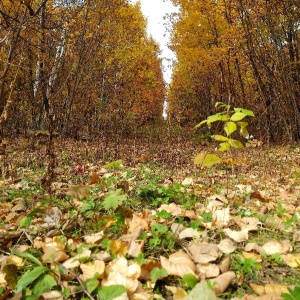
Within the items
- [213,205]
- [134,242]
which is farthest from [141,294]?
[213,205]

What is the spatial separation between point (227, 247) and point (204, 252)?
0.54ft

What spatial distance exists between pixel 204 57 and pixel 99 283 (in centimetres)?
1112

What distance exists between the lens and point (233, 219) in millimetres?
2074

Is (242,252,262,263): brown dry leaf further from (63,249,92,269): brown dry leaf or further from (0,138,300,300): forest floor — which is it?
(63,249,92,269): brown dry leaf

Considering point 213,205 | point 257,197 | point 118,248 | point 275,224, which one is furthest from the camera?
point 257,197

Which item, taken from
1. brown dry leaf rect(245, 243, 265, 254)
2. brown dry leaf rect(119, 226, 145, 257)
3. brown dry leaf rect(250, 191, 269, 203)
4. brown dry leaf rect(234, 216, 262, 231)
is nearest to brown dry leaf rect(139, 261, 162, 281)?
brown dry leaf rect(119, 226, 145, 257)

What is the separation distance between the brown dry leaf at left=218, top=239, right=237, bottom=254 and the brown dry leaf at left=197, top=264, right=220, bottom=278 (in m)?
0.21

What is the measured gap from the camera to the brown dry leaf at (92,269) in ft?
4.58

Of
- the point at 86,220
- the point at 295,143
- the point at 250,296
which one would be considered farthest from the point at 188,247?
the point at 295,143

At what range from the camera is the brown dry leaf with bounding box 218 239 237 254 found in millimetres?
1607

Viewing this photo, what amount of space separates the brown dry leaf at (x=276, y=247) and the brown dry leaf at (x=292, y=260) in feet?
0.17

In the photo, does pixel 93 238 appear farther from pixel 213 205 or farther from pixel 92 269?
pixel 213 205

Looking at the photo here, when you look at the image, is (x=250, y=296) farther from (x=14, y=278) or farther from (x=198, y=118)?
(x=198, y=118)

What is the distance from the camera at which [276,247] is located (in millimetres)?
1626
